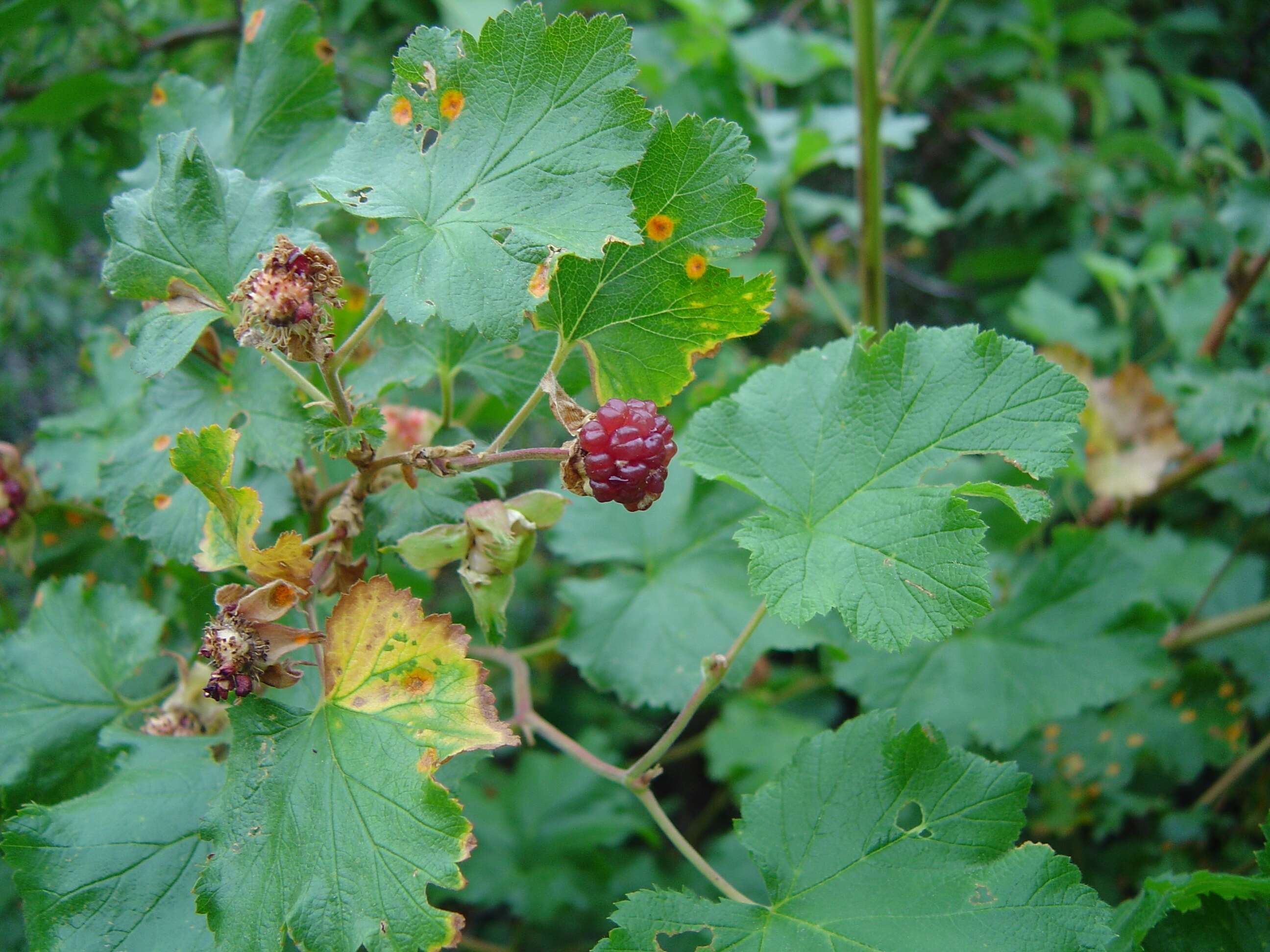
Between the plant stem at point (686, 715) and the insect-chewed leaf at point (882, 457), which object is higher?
the insect-chewed leaf at point (882, 457)

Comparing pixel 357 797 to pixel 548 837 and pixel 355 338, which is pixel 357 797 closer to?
pixel 355 338

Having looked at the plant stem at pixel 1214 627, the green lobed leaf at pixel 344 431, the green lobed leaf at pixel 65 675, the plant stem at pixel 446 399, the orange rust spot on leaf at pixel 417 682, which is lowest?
the plant stem at pixel 1214 627

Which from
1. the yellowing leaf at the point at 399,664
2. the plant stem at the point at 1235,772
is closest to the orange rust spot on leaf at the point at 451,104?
the yellowing leaf at the point at 399,664

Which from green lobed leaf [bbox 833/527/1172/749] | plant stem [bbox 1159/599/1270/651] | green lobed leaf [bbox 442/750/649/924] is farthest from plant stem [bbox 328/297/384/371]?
plant stem [bbox 1159/599/1270/651]

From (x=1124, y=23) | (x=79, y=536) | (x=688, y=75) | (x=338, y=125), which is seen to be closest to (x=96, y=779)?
(x=79, y=536)

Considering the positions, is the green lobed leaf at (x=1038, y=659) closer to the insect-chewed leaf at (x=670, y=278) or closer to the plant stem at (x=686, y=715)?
the plant stem at (x=686, y=715)

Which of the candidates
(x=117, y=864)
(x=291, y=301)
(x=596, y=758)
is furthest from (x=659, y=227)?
(x=117, y=864)

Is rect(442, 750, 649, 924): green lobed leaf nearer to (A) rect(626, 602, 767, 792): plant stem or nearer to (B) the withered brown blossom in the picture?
(A) rect(626, 602, 767, 792): plant stem
